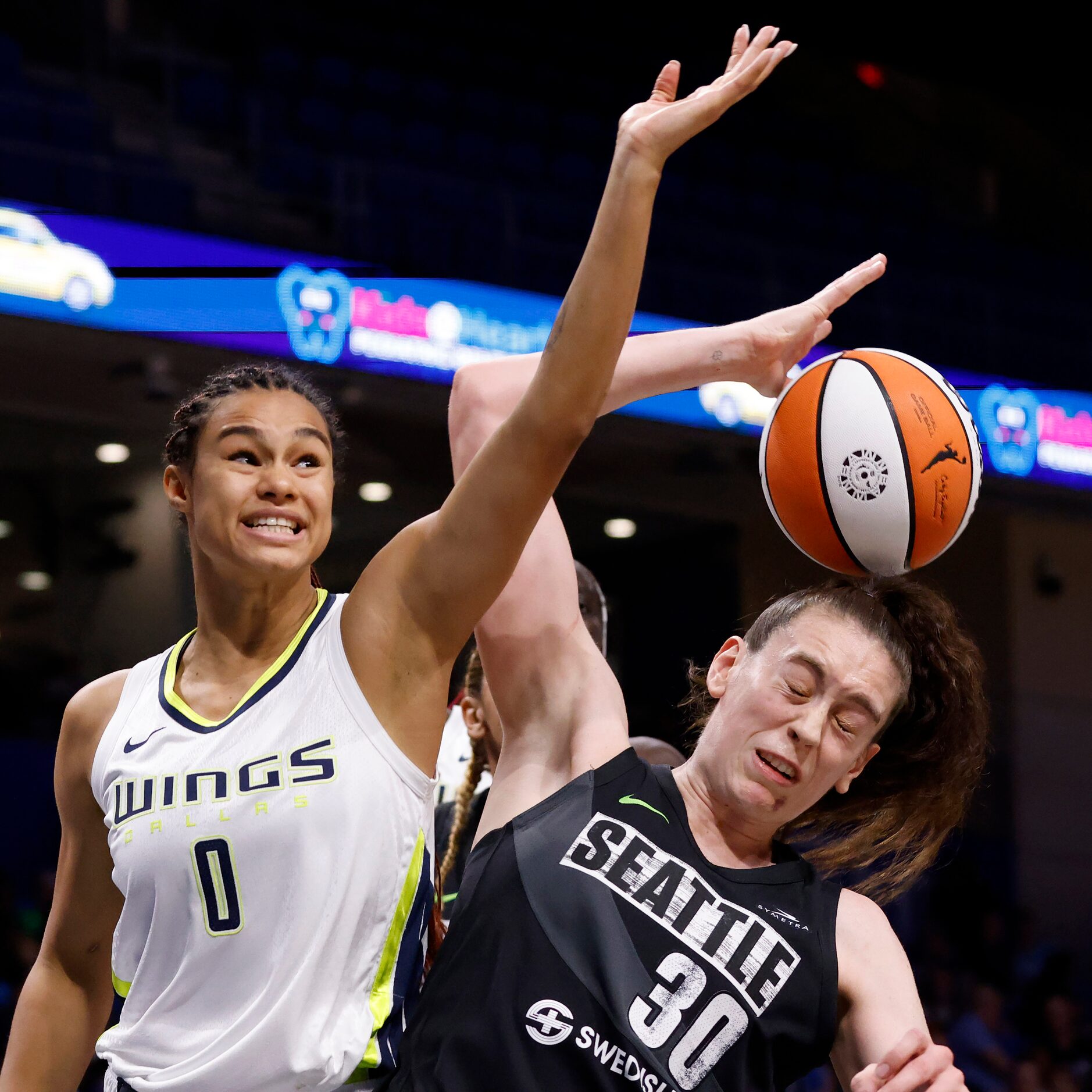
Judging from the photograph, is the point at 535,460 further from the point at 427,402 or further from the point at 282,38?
the point at 282,38

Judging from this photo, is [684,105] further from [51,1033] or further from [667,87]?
[51,1033]

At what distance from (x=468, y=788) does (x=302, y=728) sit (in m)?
1.22

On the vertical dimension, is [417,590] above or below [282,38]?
below

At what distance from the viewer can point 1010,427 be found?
29.0 feet

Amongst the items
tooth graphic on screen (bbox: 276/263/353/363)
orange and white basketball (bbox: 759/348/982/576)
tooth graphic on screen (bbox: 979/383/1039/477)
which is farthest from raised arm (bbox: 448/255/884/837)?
tooth graphic on screen (bbox: 979/383/1039/477)

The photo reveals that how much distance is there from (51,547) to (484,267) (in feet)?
9.17

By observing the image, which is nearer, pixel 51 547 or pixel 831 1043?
pixel 831 1043

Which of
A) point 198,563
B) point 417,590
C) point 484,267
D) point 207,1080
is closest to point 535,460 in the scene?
point 417,590

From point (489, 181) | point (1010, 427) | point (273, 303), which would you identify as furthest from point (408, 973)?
point (489, 181)

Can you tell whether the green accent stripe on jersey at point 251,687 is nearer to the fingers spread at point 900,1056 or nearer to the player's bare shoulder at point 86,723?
the player's bare shoulder at point 86,723

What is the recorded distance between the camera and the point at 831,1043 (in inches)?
72.2

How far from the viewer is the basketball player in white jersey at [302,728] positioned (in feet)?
5.27

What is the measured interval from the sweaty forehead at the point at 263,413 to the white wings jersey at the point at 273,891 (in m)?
0.29

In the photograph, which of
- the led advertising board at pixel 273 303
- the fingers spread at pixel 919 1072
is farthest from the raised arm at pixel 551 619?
the led advertising board at pixel 273 303
